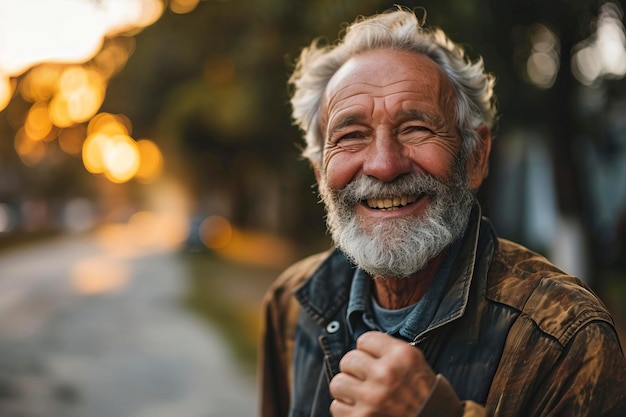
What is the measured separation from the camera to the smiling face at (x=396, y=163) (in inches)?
73.5

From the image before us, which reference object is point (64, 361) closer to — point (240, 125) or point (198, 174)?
point (240, 125)

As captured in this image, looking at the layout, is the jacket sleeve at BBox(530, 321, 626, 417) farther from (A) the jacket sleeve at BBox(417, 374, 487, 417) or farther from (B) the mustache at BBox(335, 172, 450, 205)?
(B) the mustache at BBox(335, 172, 450, 205)

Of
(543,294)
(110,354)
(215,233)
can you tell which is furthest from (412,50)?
(215,233)

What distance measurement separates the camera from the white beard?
1.87 m

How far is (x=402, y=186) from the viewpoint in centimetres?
185

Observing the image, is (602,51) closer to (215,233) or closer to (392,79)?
(392,79)

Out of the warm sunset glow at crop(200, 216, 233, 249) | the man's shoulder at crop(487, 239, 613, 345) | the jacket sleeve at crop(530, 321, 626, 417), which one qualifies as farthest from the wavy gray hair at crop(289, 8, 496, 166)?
the warm sunset glow at crop(200, 216, 233, 249)

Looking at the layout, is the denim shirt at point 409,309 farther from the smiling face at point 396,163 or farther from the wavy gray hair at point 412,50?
the wavy gray hair at point 412,50

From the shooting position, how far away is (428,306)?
72.1 inches

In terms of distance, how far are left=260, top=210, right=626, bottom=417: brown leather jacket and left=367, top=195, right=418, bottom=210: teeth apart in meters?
0.22

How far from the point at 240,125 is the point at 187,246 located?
12.1 m

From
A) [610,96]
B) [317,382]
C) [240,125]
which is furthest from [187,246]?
[317,382]

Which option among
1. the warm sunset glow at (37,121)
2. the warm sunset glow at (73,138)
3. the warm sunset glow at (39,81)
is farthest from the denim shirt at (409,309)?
the warm sunset glow at (73,138)

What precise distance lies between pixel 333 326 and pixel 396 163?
0.58m
